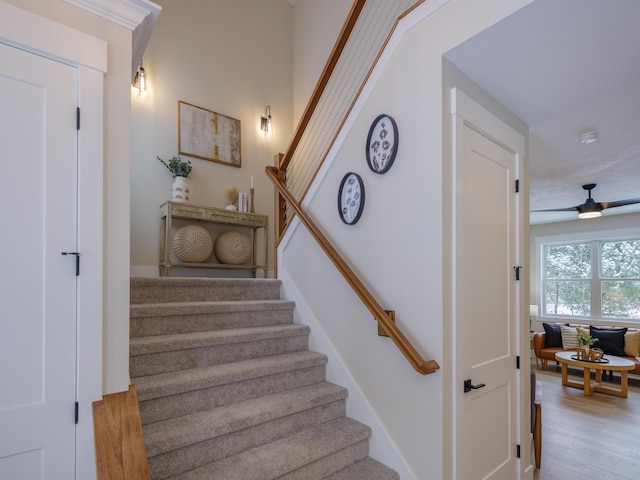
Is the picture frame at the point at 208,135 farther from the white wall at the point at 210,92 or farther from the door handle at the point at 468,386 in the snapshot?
the door handle at the point at 468,386

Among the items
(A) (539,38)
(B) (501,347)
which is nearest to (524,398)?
(B) (501,347)

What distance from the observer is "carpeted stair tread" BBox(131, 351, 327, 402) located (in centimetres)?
193

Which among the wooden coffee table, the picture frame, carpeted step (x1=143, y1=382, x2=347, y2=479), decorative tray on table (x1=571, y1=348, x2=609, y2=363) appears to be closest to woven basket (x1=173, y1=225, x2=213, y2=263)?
the picture frame

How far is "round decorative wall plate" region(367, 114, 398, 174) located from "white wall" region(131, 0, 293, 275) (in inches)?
107

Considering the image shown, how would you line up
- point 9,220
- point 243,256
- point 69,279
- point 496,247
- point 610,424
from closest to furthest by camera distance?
point 9,220, point 69,279, point 496,247, point 610,424, point 243,256

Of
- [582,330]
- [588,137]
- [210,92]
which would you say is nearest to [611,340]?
[582,330]

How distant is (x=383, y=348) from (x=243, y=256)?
8.47ft

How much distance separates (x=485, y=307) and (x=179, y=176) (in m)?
3.38

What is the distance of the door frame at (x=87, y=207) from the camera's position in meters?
1.48

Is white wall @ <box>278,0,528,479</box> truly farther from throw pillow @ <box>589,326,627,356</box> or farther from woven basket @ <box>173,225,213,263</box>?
throw pillow @ <box>589,326,627,356</box>

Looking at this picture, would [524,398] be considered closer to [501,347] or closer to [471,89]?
[501,347]

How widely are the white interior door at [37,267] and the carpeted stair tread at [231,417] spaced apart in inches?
15.0

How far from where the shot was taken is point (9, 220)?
1.38 meters

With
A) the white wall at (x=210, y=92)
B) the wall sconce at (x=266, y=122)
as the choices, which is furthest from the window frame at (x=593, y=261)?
the wall sconce at (x=266, y=122)
